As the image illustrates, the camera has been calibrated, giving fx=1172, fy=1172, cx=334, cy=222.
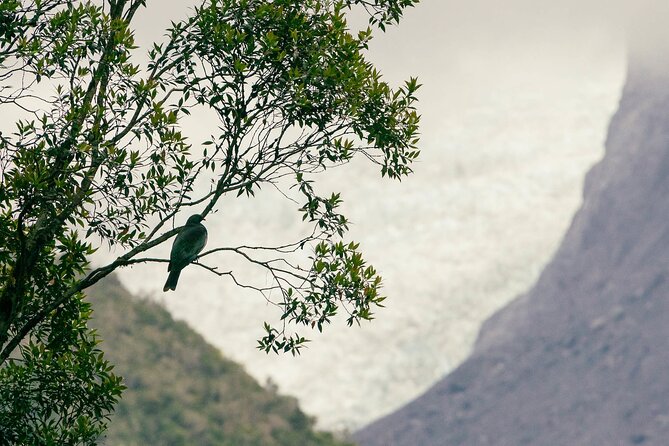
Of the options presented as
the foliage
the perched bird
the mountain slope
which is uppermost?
the mountain slope

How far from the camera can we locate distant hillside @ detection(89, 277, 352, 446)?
56.1 meters

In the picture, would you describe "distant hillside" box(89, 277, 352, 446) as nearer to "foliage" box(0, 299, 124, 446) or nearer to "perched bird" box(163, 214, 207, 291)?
"foliage" box(0, 299, 124, 446)

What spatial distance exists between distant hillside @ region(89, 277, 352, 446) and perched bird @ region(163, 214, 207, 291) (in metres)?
42.4

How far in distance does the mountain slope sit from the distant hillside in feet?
171

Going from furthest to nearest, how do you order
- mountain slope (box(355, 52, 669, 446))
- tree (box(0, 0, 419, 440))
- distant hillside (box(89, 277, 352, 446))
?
1. mountain slope (box(355, 52, 669, 446))
2. distant hillside (box(89, 277, 352, 446))
3. tree (box(0, 0, 419, 440))

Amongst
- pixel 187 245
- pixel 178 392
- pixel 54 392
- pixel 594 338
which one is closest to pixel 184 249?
pixel 187 245

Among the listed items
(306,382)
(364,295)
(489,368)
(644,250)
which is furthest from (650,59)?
(364,295)

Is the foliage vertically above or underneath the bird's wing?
underneath

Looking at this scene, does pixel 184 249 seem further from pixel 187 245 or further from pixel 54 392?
pixel 54 392

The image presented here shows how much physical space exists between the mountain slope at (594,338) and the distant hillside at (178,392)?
5206cm

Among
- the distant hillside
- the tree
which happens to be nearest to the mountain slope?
the distant hillside

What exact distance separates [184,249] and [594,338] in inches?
4641

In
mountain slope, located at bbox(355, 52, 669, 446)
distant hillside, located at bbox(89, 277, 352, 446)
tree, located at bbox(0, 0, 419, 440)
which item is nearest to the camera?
tree, located at bbox(0, 0, 419, 440)

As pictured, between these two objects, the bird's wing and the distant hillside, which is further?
the distant hillside
